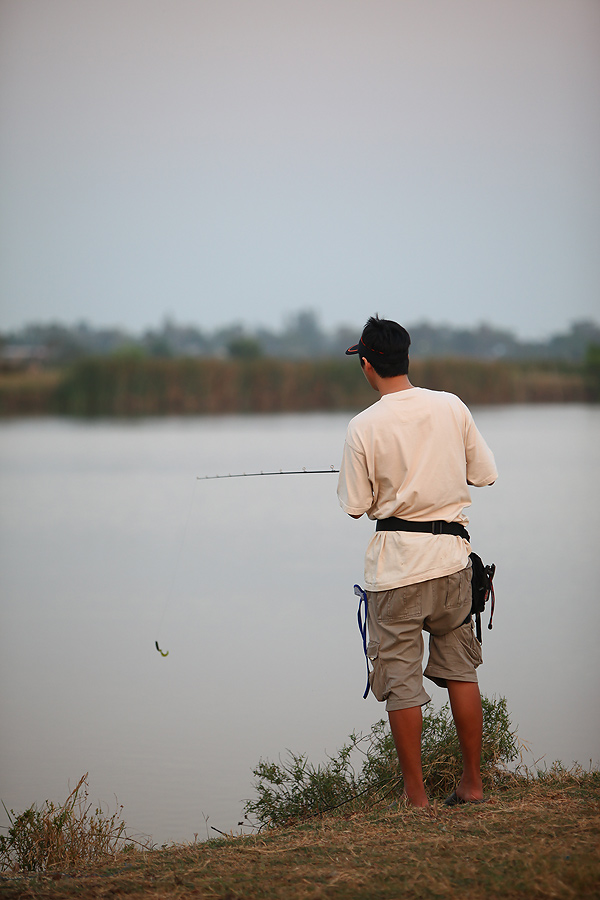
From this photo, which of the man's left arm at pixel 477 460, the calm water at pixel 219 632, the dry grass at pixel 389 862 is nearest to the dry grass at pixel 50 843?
the dry grass at pixel 389 862

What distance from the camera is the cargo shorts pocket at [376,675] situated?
273cm

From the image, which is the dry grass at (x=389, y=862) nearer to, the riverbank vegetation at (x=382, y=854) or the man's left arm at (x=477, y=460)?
the riverbank vegetation at (x=382, y=854)

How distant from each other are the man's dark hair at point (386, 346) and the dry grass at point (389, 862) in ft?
4.20

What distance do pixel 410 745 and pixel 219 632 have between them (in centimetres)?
415

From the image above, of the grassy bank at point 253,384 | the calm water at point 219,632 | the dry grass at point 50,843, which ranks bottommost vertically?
the calm water at point 219,632

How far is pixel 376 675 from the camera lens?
2758 mm

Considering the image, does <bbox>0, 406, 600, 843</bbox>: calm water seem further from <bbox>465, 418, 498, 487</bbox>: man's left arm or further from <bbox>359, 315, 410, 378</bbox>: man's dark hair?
<bbox>359, 315, 410, 378</bbox>: man's dark hair

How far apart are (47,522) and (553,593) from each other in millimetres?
7507

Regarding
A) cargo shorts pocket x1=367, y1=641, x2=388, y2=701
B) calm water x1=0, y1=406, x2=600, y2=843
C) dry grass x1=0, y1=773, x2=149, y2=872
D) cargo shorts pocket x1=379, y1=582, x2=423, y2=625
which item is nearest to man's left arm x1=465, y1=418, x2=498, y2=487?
cargo shorts pocket x1=379, y1=582, x2=423, y2=625

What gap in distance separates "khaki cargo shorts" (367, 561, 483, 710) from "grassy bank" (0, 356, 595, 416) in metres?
18.5

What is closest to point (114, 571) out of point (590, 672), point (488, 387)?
point (590, 672)

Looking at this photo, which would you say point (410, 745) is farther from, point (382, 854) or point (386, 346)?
point (386, 346)

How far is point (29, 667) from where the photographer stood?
6.15m

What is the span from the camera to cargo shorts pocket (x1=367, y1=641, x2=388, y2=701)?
8.96 ft
